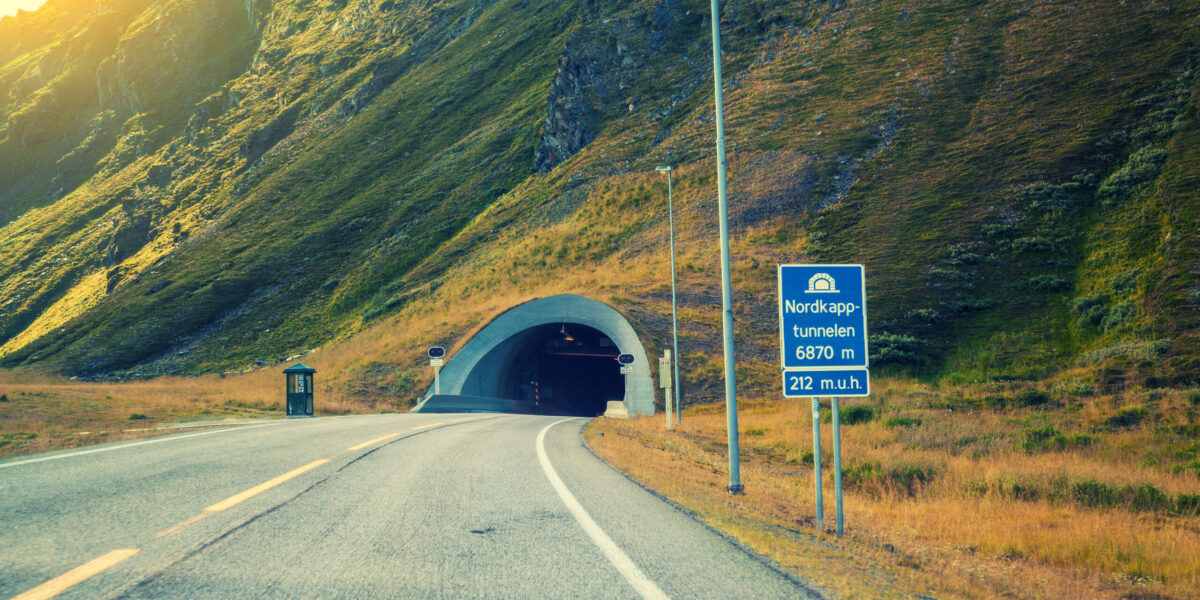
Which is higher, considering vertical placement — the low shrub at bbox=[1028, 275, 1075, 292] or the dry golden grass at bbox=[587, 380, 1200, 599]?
the low shrub at bbox=[1028, 275, 1075, 292]

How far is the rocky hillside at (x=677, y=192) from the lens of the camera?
3350cm

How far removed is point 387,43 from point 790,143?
89.6 m

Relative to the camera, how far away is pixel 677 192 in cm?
5409

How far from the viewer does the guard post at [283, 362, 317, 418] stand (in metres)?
27.3

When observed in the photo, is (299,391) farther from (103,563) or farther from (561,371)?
(561,371)

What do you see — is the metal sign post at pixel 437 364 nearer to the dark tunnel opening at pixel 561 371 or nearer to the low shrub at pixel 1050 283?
the dark tunnel opening at pixel 561 371

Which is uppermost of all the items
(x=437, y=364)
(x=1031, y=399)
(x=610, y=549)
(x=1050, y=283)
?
(x=1050, y=283)

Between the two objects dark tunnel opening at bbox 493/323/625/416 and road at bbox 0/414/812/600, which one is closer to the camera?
road at bbox 0/414/812/600

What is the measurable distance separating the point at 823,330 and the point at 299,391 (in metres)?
25.1

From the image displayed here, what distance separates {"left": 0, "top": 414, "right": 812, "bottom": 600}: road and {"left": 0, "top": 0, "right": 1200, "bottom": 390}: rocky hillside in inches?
946

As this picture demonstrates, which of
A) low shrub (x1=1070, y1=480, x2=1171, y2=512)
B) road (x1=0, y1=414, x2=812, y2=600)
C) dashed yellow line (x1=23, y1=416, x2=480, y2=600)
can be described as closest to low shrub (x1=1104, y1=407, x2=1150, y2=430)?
low shrub (x1=1070, y1=480, x2=1171, y2=512)

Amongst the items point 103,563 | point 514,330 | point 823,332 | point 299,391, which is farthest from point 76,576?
point 514,330

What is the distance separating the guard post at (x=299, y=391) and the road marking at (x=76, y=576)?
78.4ft

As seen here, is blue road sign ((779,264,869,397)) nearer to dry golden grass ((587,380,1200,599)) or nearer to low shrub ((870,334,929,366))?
dry golden grass ((587,380,1200,599))
